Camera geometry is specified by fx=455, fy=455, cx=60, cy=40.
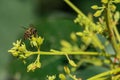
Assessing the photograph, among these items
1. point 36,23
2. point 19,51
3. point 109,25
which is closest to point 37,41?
point 19,51

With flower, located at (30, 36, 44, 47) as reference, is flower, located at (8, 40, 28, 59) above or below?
below

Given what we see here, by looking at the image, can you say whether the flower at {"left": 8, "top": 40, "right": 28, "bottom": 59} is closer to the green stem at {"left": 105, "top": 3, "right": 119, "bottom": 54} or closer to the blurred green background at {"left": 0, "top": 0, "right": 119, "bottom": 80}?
the green stem at {"left": 105, "top": 3, "right": 119, "bottom": 54}

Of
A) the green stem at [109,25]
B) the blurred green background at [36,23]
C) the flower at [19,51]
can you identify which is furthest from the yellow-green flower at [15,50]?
the blurred green background at [36,23]

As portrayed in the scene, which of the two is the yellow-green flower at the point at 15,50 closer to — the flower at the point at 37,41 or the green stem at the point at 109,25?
the flower at the point at 37,41

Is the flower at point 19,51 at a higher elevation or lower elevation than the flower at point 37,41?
lower

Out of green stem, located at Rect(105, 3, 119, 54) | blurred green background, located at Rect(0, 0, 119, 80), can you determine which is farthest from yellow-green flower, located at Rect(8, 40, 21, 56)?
blurred green background, located at Rect(0, 0, 119, 80)

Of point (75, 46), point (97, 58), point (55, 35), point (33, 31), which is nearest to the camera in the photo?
point (33, 31)

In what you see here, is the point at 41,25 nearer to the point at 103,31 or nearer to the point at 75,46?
the point at 75,46

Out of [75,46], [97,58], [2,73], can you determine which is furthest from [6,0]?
[97,58]
